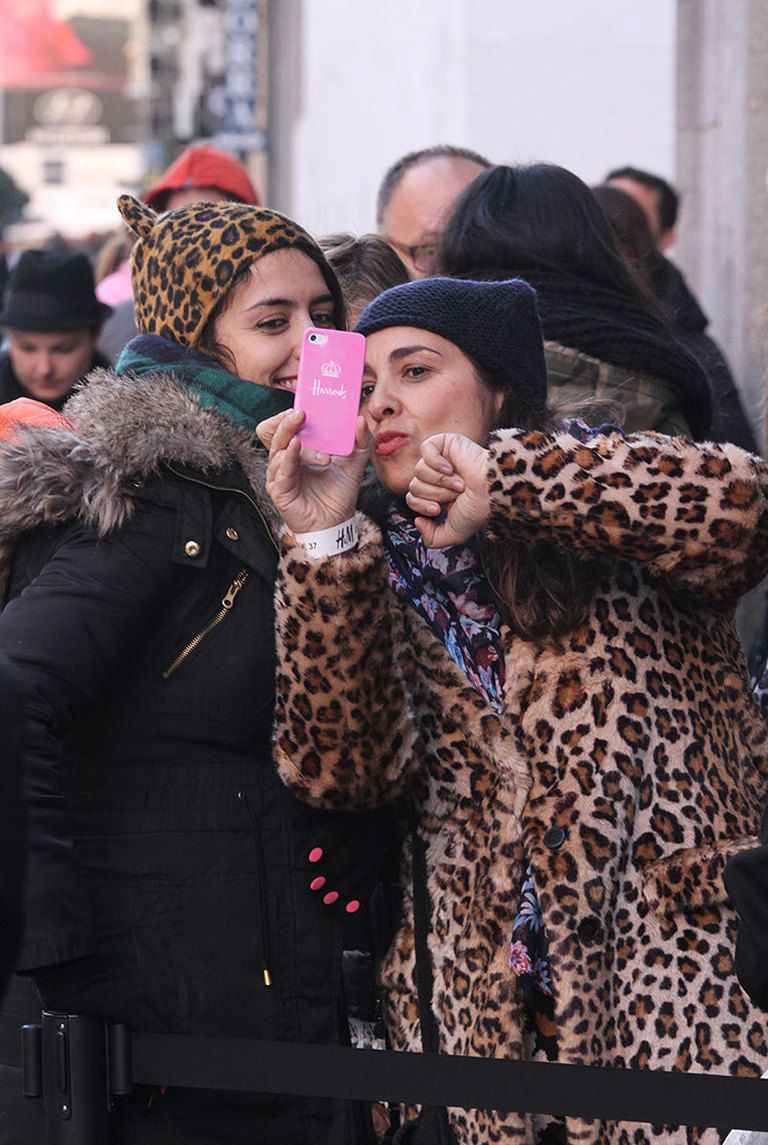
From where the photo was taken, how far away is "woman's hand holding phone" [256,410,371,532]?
2.90 m

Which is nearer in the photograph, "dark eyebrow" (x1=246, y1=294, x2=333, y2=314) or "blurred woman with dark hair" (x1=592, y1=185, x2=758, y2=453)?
"dark eyebrow" (x1=246, y1=294, x2=333, y2=314)

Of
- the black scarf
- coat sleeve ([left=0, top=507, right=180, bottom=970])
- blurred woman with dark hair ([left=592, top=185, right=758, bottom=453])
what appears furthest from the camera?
blurred woman with dark hair ([left=592, top=185, right=758, bottom=453])

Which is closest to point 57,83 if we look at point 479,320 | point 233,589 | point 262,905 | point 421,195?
point 421,195

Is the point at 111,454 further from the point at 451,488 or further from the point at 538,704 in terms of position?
the point at 538,704

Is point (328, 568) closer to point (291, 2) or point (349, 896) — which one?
point (349, 896)

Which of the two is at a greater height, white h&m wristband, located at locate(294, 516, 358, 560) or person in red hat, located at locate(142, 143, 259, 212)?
person in red hat, located at locate(142, 143, 259, 212)

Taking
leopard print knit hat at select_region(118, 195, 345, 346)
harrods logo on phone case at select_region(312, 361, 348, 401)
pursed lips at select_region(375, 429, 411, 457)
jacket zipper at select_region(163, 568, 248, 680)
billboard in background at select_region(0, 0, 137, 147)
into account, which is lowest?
billboard in background at select_region(0, 0, 137, 147)

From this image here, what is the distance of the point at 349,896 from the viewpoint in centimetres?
311

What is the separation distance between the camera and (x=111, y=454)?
3031 millimetres

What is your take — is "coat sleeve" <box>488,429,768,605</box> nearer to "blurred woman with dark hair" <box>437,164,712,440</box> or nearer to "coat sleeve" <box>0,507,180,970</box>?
"coat sleeve" <box>0,507,180,970</box>

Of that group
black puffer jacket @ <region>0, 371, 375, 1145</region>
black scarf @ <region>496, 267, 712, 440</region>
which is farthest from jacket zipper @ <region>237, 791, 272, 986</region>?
black scarf @ <region>496, 267, 712, 440</region>

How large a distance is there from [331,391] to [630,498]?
20.5 inches

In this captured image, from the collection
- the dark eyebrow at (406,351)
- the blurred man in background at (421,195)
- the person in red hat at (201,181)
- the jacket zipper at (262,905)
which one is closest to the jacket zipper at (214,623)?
the jacket zipper at (262,905)

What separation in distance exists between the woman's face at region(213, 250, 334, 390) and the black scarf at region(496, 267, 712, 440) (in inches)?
25.4
